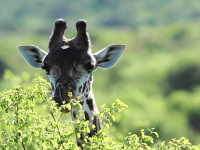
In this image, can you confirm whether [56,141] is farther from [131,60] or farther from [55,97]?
[131,60]

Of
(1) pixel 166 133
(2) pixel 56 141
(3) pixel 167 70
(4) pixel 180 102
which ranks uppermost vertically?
(3) pixel 167 70

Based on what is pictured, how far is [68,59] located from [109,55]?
1467 millimetres

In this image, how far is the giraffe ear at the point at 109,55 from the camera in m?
12.5

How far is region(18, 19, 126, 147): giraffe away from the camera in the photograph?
1104 centimetres

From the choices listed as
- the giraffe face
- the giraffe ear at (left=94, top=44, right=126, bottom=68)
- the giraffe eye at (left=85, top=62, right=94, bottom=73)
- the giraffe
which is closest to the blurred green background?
the giraffe ear at (left=94, top=44, right=126, bottom=68)

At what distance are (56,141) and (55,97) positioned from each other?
1202mm

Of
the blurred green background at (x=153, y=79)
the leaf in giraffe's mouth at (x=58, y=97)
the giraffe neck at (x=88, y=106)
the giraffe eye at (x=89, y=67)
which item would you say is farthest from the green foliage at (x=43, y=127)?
the blurred green background at (x=153, y=79)

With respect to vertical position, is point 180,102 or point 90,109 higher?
point 180,102

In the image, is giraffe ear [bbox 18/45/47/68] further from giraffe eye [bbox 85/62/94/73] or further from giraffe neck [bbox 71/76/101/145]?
giraffe neck [bbox 71/76/101/145]

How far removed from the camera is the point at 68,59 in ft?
37.6

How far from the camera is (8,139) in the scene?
9.61 metres

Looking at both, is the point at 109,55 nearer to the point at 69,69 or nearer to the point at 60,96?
the point at 69,69

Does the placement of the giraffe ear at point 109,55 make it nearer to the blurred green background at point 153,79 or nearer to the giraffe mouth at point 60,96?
the giraffe mouth at point 60,96

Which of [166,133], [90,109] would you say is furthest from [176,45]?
[90,109]
